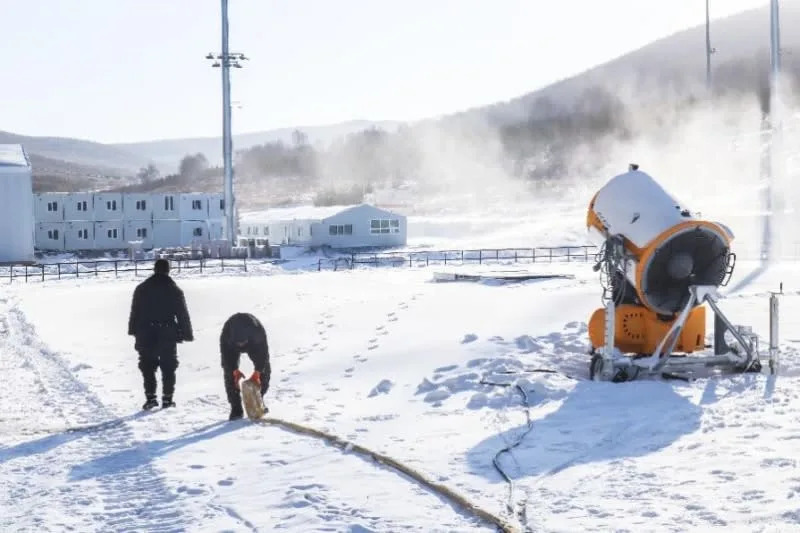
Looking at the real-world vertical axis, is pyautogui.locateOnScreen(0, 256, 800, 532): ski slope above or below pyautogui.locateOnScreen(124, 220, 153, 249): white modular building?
below

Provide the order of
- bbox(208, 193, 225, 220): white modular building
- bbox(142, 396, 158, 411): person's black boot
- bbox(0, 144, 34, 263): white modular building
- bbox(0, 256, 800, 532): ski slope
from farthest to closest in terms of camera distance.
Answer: bbox(208, 193, 225, 220): white modular building → bbox(0, 144, 34, 263): white modular building → bbox(142, 396, 158, 411): person's black boot → bbox(0, 256, 800, 532): ski slope

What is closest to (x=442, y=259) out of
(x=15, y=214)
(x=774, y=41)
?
(x=774, y=41)

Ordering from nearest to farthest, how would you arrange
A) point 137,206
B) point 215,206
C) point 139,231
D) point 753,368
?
point 753,368 < point 137,206 < point 139,231 < point 215,206

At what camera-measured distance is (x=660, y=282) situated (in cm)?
1359

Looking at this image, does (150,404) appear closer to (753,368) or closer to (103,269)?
(753,368)

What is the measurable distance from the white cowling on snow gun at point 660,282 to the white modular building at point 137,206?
6498 centimetres

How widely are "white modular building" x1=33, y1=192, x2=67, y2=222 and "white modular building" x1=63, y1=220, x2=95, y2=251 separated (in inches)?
36.1

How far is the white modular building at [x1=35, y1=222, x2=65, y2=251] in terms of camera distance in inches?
2940

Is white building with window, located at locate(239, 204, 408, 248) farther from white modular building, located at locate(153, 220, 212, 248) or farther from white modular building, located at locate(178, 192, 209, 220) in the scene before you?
white modular building, located at locate(153, 220, 212, 248)

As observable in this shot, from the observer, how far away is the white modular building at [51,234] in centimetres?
7469

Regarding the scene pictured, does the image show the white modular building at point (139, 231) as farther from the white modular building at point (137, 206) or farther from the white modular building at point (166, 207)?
the white modular building at point (166, 207)

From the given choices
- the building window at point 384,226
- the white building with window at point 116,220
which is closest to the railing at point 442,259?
the building window at point 384,226

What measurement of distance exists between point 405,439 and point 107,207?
69035 millimetres

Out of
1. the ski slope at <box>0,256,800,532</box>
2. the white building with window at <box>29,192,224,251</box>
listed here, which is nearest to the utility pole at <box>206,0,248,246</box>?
the white building with window at <box>29,192,224,251</box>
